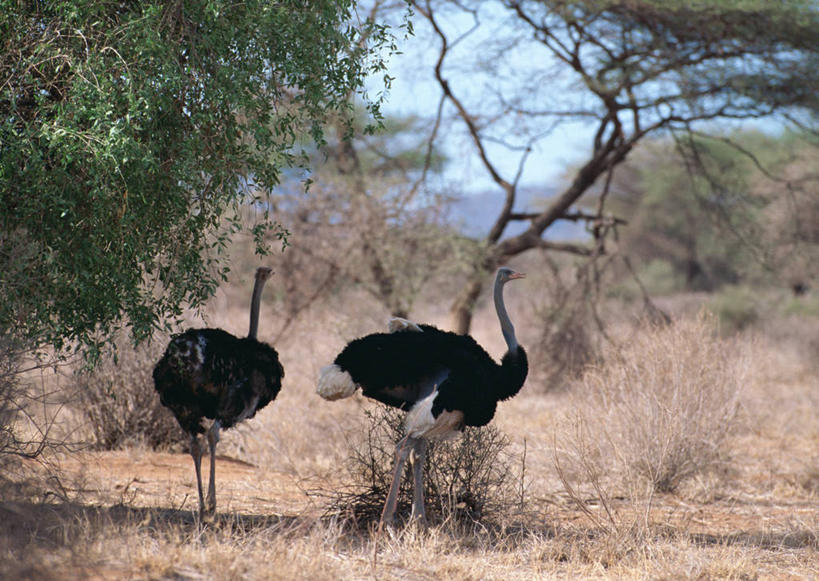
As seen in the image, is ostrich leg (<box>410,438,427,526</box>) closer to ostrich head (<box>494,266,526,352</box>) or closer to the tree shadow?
the tree shadow

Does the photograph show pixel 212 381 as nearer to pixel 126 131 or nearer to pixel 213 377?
pixel 213 377

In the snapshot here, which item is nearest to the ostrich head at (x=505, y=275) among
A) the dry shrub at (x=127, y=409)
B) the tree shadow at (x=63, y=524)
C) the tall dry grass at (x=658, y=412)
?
the tall dry grass at (x=658, y=412)

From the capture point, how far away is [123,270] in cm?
557

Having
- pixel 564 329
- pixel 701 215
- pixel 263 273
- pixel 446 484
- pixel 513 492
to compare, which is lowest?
pixel 513 492

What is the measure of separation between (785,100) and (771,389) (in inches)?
164

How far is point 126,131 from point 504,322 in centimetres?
257

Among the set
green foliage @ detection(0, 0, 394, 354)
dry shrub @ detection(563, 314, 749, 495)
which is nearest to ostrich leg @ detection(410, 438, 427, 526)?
green foliage @ detection(0, 0, 394, 354)

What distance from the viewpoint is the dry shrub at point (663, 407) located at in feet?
25.2

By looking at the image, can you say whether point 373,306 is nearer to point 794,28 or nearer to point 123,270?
point 794,28

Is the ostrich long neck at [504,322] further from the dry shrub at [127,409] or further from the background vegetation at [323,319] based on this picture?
the dry shrub at [127,409]

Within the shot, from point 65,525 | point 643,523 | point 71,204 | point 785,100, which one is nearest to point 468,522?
point 643,523

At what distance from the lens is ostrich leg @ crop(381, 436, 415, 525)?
18.2ft

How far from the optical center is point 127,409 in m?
8.41

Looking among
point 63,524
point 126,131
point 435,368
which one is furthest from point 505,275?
point 63,524
